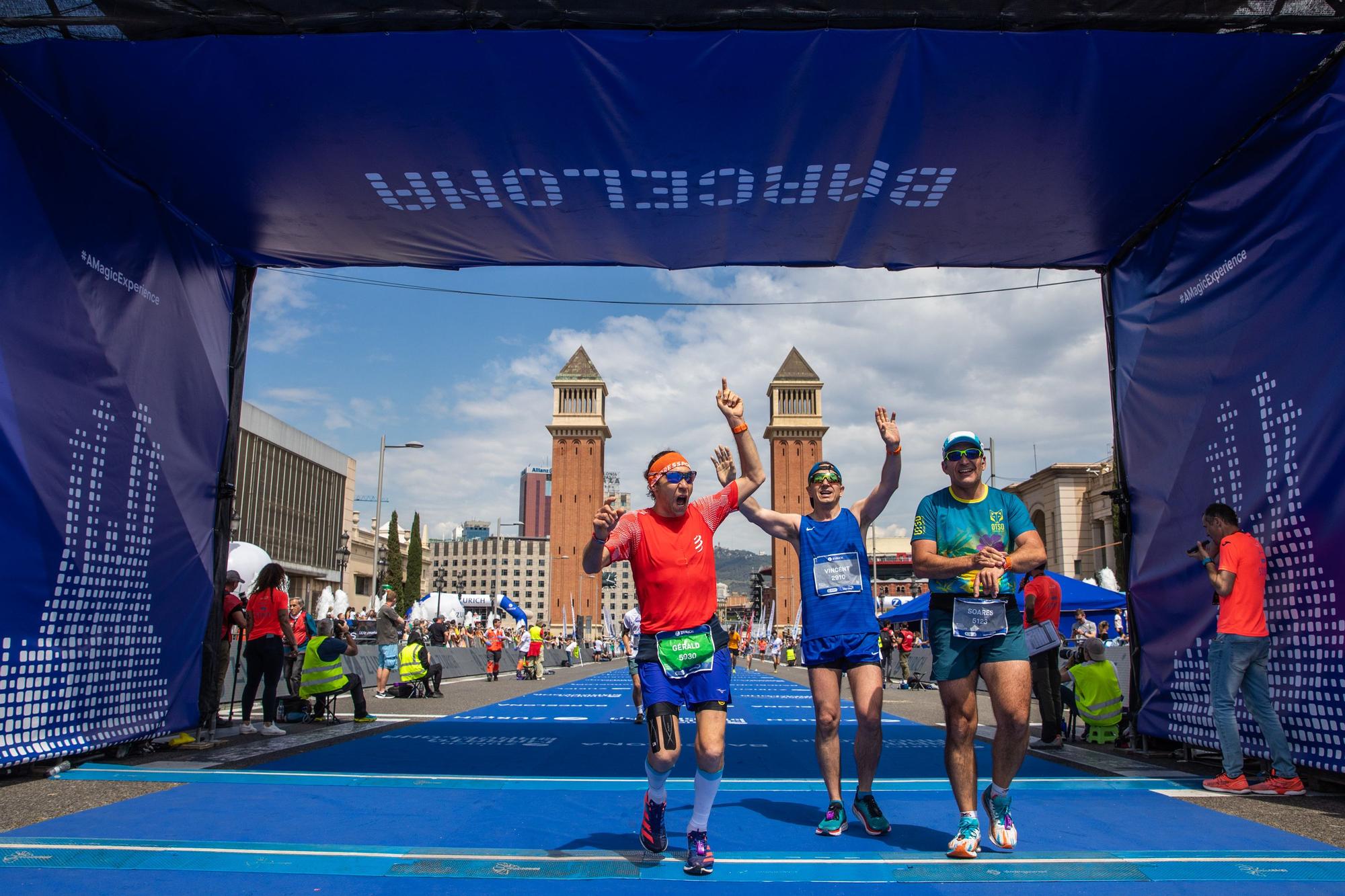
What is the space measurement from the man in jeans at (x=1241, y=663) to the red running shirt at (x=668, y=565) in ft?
13.0

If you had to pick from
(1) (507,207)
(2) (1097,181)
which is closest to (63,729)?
(1) (507,207)

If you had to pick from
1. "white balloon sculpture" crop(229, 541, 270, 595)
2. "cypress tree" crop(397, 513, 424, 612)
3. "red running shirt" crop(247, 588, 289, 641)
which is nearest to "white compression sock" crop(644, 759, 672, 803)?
"red running shirt" crop(247, 588, 289, 641)

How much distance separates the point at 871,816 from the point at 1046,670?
459 cm

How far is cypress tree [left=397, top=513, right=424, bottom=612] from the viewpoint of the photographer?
95938 mm

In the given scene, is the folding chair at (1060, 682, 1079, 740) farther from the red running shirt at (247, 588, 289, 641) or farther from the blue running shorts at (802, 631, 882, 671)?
the red running shirt at (247, 588, 289, 641)

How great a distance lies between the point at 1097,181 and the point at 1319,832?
4.94 metres

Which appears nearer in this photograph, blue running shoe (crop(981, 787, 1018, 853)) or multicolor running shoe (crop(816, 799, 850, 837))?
blue running shoe (crop(981, 787, 1018, 853))

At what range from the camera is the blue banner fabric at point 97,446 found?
6.08 meters

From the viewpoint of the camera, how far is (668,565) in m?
4.12

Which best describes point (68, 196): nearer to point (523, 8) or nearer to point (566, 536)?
point (523, 8)

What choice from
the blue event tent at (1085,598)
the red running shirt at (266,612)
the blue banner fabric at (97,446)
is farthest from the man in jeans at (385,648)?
the blue event tent at (1085,598)

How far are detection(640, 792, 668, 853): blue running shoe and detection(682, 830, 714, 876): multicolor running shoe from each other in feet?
0.74

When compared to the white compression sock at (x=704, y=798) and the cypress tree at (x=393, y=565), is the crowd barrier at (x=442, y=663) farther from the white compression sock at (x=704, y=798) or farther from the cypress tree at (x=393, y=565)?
the cypress tree at (x=393, y=565)

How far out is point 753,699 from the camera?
16109 millimetres
